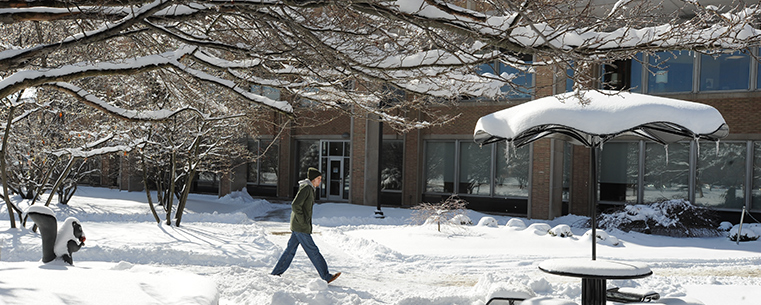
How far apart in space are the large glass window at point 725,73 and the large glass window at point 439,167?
26.8ft

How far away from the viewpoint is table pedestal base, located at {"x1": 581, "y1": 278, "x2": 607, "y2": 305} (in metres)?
6.18

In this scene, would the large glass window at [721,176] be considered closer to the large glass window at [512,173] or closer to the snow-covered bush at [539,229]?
the large glass window at [512,173]

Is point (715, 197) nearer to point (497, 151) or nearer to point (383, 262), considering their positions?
point (497, 151)

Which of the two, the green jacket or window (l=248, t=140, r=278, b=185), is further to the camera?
window (l=248, t=140, r=278, b=185)

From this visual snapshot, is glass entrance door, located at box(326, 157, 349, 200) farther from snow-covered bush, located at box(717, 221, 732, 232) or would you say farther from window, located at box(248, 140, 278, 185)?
snow-covered bush, located at box(717, 221, 732, 232)

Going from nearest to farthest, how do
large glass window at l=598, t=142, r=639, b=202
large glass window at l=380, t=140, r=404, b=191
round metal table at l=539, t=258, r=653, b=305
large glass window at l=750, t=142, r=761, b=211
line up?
round metal table at l=539, t=258, r=653, b=305, large glass window at l=750, t=142, r=761, b=211, large glass window at l=598, t=142, r=639, b=202, large glass window at l=380, t=140, r=404, b=191

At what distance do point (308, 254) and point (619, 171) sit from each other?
13.8 meters

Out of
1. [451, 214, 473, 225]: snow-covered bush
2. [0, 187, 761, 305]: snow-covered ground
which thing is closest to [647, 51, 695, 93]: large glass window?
[0, 187, 761, 305]: snow-covered ground

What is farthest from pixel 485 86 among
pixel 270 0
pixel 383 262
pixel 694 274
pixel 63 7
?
pixel 694 274

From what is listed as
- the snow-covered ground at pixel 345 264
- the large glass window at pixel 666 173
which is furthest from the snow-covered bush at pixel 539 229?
the large glass window at pixel 666 173

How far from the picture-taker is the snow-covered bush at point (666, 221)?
1486cm

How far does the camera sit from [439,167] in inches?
845

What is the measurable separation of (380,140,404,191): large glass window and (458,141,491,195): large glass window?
96.1 inches

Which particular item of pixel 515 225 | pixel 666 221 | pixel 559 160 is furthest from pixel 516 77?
pixel 559 160
